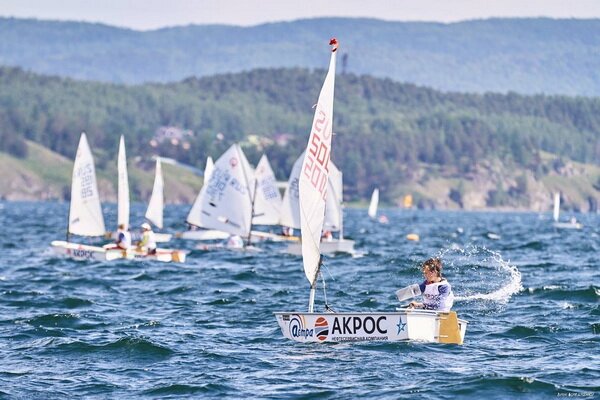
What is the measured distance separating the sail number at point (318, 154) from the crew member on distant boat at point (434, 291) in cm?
277

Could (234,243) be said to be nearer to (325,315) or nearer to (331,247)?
(331,247)

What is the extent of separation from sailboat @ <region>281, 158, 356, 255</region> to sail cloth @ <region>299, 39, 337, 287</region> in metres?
34.5

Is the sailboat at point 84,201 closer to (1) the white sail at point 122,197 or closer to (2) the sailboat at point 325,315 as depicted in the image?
(1) the white sail at point 122,197

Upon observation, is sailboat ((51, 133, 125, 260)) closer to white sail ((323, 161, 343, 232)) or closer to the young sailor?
the young sailor

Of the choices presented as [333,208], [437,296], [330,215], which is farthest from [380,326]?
[330,215]

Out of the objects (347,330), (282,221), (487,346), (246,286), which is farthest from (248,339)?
(282,221)

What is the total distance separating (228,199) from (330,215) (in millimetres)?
5884

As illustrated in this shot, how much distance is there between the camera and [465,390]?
23.6m

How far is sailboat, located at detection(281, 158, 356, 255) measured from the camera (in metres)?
65.6

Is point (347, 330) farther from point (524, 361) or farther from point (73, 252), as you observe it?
point (73, 252)

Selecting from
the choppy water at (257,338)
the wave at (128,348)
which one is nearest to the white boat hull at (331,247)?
the choppy water at (257,338)

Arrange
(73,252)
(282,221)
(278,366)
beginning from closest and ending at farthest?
(278,366) → (73,252) → (282,221)

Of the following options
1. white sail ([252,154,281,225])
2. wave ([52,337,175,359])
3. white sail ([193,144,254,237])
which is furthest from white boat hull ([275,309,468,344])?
white sail ([252,154,281,225])

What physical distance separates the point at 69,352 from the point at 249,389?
5.73 meters
